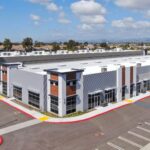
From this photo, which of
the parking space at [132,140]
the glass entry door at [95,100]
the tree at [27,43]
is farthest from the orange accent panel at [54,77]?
the tree at [27,43]

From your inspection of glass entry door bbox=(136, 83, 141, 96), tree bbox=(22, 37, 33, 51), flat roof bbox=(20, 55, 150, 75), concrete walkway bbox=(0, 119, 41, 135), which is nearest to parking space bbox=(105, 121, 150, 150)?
concrete walkway bbox=(0, 119, 41, 135)

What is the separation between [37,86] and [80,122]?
34.1 feet

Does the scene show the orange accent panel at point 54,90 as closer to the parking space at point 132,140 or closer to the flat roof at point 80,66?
the flat roof at point 80,66

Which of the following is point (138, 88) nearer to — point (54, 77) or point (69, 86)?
point (69, 86)

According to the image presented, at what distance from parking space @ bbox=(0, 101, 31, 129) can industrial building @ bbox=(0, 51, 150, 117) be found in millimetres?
3610

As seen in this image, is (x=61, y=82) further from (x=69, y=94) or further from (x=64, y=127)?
(x=64, y=127)

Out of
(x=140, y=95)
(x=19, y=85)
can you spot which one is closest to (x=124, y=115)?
(x=140, y=95)

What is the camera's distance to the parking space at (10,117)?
3125 cm

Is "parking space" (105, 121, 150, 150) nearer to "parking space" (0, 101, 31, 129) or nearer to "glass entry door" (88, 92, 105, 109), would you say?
"glass entry door" (88, 92, 105, 109)

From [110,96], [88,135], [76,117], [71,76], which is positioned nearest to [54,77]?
[71,76]

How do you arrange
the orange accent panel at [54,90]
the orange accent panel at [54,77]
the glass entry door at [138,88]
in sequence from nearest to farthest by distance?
the orange accent panel at [54,77], the orange accent panel at [54,90], the glass entry door at [138,88]

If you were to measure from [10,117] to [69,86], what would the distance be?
1001 centimetres

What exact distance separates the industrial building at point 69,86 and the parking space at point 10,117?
3.61m

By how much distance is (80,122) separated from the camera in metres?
31.2
